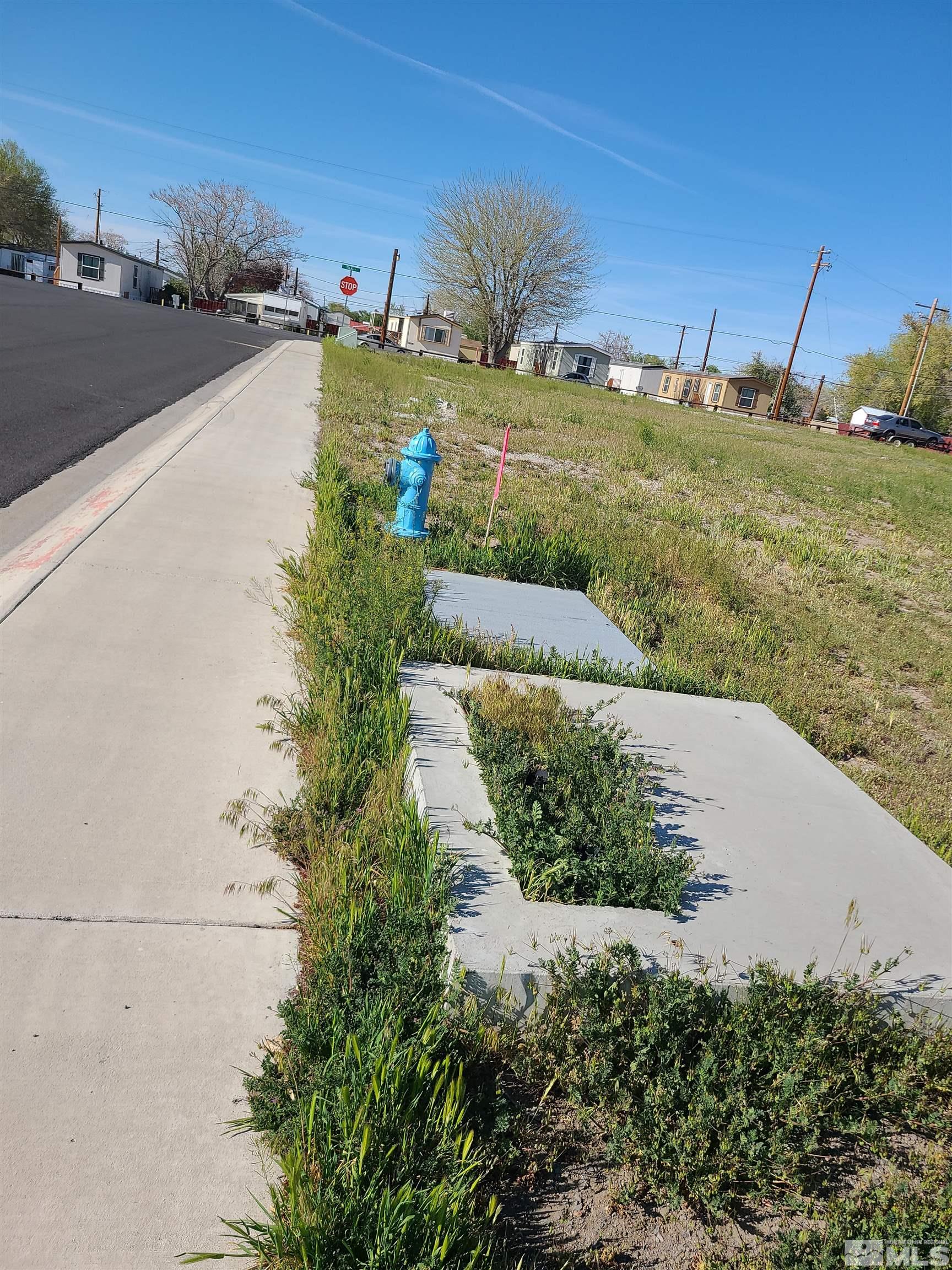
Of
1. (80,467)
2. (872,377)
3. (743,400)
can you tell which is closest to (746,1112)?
(80,467)

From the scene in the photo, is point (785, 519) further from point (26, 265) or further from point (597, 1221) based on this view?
point (26, 265)

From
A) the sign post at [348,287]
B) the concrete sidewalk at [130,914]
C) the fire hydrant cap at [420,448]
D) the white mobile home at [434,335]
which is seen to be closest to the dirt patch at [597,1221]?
the concrete sidewalk at [130,914]

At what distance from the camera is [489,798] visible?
370cm

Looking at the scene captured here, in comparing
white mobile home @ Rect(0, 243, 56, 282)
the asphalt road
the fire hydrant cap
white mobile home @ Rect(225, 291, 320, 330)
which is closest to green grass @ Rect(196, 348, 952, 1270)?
the fire hydrant cap

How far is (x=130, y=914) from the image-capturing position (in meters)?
3.00

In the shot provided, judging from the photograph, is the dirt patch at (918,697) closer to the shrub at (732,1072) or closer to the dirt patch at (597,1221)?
the shrub at (732,1072)

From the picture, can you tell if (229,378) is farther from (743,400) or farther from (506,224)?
(743,400)

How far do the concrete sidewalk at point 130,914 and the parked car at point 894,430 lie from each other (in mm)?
54193

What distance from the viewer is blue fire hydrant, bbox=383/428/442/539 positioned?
7.23m

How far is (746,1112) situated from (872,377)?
89.8 metres

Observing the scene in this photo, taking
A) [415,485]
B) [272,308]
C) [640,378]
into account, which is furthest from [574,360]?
[415,485]

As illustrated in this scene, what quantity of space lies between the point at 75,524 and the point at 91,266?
259ft

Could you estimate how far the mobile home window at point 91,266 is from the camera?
2911 inches

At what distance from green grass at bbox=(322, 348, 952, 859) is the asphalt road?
2814mm
